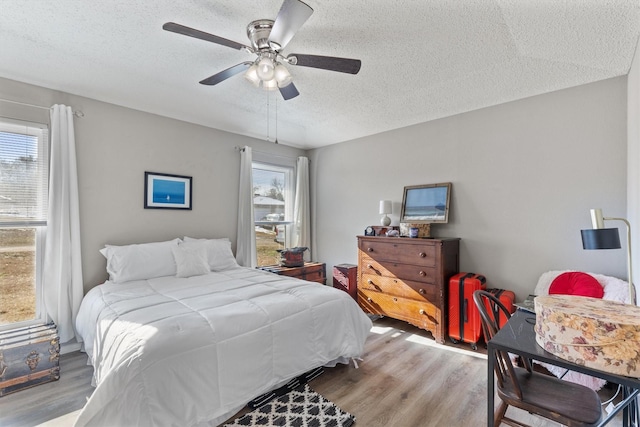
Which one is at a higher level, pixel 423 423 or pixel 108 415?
pixel 108 415

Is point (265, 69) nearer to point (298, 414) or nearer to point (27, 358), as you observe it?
point (298, 414)

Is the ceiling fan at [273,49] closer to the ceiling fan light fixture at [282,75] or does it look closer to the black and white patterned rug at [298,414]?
the ceiling fan light fixture at [282,75]

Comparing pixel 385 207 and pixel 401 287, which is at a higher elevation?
pixel 385 207

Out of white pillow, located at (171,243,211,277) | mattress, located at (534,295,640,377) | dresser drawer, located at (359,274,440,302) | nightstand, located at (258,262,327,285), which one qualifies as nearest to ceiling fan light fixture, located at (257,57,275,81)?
mattress, located at (534,295,640,377)

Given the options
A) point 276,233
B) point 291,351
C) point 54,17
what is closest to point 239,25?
point 54,17

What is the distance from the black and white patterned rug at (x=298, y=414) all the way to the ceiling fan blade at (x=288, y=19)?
7.74 feet

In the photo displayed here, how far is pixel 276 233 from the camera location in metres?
4.75

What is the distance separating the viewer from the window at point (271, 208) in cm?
450

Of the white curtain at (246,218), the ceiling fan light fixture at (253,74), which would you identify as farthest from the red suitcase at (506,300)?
the white curtain at (246,218)

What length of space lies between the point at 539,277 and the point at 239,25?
3.37 metres

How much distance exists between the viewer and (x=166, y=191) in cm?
355

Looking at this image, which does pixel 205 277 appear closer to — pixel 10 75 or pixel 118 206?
pixel 118 206

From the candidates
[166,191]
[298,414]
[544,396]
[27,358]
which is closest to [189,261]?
[166,191]

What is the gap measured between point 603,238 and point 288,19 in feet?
6.36
